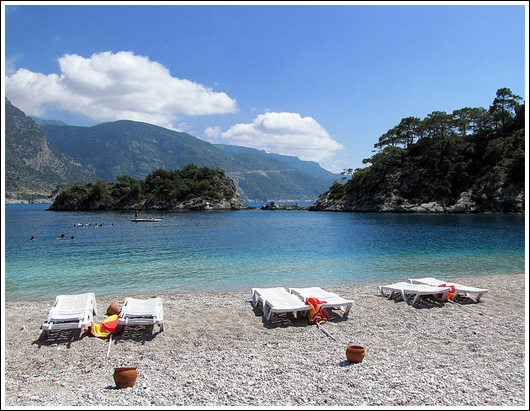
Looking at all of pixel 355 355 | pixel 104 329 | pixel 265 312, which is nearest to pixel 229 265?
pixel 265 312

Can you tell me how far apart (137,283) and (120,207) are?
4692 inches

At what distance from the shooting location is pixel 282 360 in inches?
282

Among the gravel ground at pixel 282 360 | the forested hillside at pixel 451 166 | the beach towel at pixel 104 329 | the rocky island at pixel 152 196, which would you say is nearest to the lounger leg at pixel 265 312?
the gravel ground at pixel 282 360

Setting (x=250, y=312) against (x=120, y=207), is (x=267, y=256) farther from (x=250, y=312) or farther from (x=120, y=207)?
(x=120, y=207)

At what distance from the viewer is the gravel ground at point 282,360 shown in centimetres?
566

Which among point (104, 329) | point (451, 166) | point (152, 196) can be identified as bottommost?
point (104, 329)

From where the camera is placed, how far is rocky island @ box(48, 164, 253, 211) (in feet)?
404

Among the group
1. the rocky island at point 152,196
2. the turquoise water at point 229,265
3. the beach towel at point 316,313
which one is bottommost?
the turquoise water at point 229,265

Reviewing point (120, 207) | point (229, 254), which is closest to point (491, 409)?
point (229, 254)

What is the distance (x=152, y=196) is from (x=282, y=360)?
12529cm

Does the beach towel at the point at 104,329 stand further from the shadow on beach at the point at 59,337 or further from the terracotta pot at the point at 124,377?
the terracotta pot at the point at 124,377

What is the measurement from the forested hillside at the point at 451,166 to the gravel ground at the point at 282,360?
82.0 meters

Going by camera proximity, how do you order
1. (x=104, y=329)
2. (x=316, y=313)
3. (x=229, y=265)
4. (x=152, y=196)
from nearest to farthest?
1. (x=104, y=329)
2. (x=316, y=313)
3. (x=229, y=265)
4. (x=152, y=196)

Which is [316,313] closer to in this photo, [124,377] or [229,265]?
[124,377]
